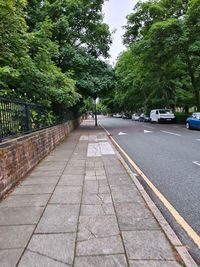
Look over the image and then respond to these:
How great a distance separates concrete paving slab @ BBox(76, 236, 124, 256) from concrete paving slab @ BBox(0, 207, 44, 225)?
115cm

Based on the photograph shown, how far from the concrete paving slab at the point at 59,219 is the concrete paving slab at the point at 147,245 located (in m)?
0.85

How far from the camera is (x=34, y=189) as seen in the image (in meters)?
6.80

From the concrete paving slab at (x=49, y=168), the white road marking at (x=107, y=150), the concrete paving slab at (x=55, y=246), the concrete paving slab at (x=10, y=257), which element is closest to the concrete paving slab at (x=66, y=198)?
the concrete paving slab at (x=55, y=246)

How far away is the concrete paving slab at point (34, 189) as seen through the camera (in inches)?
257

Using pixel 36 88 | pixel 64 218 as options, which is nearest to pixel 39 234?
pixel 64 218

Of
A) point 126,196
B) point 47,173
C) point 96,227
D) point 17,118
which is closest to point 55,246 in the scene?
point 96,227

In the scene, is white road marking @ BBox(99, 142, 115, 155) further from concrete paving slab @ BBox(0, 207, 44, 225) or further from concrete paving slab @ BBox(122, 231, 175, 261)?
concrete paving slab @ BBox(122, 231, 175, 261)

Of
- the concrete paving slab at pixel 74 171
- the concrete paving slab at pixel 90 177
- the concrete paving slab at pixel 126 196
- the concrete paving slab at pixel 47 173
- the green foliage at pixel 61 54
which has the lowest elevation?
the concrete paving slab at pixel 47 173

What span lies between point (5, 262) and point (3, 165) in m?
3.14

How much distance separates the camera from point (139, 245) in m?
3.83

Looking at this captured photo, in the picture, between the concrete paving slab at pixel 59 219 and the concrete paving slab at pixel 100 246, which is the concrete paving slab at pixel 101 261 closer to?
the concrete paving slab at pixel 100 246

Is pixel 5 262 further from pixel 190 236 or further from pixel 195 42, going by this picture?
pixel 195 42

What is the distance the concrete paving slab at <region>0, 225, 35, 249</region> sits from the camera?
3.91 metres

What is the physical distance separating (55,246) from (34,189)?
309 cm
